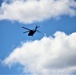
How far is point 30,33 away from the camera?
2040 inches
